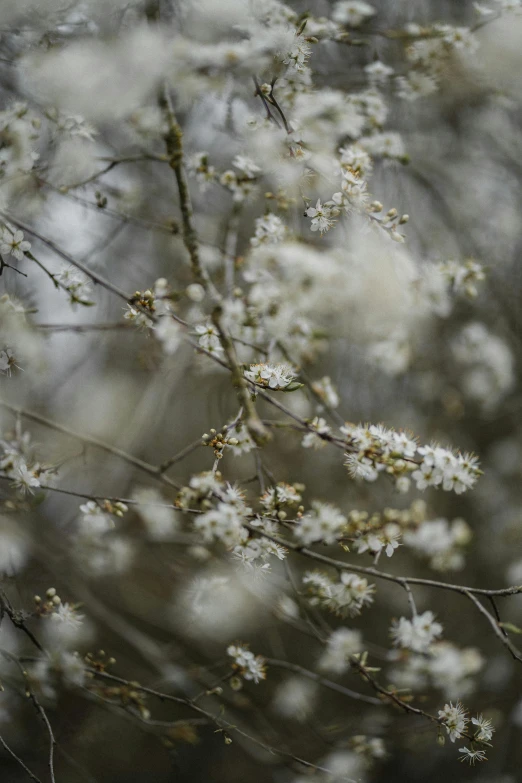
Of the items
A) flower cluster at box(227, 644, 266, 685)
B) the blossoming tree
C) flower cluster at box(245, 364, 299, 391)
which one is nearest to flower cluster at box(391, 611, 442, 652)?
the blossoming tree

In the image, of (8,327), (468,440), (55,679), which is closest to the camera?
(8,327)

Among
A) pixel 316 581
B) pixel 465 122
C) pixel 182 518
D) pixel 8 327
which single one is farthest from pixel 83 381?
pixel 465 122

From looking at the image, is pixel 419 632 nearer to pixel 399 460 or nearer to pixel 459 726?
pixel 459 726

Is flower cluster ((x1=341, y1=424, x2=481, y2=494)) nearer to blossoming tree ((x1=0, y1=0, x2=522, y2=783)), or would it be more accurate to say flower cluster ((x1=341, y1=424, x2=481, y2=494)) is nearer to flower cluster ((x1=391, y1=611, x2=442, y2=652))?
blossoming tree ((x1=0, y1=0, x2=522, y2=783))

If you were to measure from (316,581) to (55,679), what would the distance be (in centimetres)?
110

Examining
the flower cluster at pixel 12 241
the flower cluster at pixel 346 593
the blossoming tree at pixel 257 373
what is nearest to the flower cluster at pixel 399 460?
the blossoming tree at pixel 257 373

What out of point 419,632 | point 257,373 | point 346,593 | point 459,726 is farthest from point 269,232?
point 459,726

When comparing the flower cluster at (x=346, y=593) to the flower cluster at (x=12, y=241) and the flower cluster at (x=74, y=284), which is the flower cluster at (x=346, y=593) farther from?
the flower cluster at (x=12, y=241)

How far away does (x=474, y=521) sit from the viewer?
3885 millimetres

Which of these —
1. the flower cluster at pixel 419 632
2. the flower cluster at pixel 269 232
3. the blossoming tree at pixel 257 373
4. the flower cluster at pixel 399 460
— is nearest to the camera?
the flower cluster at pixel 399 460

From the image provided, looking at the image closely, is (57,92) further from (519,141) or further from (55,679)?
(519,141)

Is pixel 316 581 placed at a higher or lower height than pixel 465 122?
lower

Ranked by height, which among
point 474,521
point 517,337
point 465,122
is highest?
point 465,122

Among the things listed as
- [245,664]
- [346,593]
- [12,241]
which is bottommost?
[245,664]
